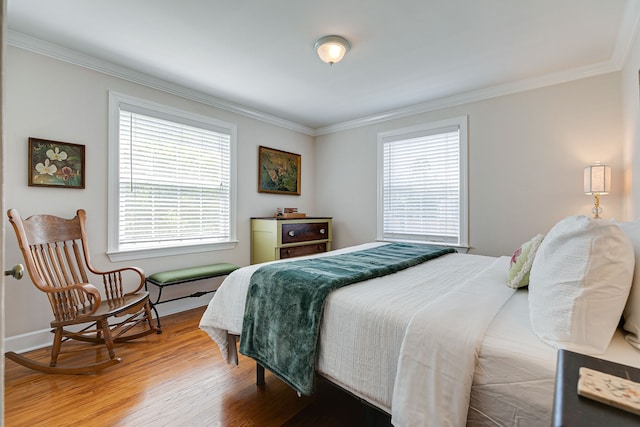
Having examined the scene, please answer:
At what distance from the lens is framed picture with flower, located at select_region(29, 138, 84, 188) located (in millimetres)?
2424

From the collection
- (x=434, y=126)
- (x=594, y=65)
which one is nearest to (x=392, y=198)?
(x=434, y=126)

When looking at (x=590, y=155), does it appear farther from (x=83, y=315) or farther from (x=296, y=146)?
(x=83, y=315)

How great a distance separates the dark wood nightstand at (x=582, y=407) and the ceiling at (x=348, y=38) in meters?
2.20

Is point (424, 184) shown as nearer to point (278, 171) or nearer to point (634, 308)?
point (278, 171)

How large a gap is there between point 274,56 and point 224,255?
245 centimetres

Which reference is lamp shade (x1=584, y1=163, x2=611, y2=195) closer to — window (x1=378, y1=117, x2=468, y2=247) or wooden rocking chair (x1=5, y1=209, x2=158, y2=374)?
window (x1=378, y1=117, x2=468, y2=247)

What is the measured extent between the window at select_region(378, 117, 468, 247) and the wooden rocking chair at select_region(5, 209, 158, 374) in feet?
10.5

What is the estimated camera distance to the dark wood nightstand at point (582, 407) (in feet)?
1.78

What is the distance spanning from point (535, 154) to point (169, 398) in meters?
3.94

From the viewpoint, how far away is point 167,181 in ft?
10.7

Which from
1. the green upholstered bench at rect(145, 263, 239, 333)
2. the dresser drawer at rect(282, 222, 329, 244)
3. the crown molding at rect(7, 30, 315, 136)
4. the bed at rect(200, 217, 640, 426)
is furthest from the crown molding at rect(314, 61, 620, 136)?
the green upholstered bench at rect(145, 263, 239, 333)

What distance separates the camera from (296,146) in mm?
4773

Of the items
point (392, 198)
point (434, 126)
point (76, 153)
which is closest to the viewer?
point (76, 153)

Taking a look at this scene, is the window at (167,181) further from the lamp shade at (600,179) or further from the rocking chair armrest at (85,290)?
the lamp shade at (600,179)
